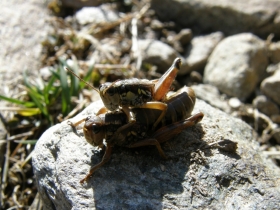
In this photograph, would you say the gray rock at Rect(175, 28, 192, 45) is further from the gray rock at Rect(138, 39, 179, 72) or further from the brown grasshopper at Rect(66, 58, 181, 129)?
the brown grasshopper at Rect(66, 58, 181, 129)

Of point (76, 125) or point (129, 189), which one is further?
point (76, 125)

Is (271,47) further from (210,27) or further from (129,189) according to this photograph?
(129,189)

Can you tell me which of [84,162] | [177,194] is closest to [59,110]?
[84,162]

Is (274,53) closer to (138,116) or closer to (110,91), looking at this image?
(138,116)

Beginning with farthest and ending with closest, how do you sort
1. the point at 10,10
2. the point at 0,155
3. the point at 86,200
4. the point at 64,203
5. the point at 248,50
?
the point at 10,10
the point at 248,50
the point at 0,155
the point at 64,203
the point at 86,200

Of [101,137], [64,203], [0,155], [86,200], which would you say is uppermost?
[101,137]

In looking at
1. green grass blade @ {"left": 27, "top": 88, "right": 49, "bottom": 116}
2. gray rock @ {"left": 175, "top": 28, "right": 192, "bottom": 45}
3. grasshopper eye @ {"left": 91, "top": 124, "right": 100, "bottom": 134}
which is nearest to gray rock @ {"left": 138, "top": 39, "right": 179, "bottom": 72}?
gray rock @ {"left": 175, "top": 28, "right": 192, "bottom": 45}
